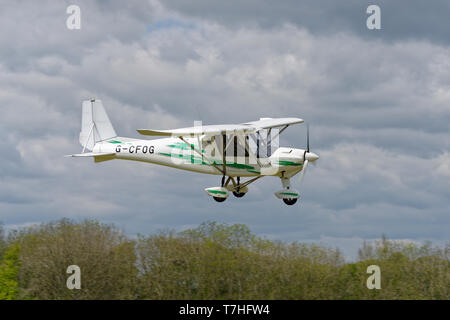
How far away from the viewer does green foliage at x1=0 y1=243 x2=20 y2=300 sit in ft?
130

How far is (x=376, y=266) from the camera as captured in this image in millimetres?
40250

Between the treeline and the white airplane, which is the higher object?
the white airplane

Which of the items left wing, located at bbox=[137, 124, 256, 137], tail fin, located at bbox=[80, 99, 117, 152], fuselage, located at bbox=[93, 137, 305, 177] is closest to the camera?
left wing, located at bbox=[137, 124, 256, 137]

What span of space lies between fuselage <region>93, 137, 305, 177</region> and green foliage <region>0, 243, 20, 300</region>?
1711cm

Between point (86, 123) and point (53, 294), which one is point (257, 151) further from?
point (53, 294)

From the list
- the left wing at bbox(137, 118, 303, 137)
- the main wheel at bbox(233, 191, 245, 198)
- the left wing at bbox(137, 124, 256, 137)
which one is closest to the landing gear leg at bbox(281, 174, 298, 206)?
the main wheel at bbox(233, 191, 245, 198)

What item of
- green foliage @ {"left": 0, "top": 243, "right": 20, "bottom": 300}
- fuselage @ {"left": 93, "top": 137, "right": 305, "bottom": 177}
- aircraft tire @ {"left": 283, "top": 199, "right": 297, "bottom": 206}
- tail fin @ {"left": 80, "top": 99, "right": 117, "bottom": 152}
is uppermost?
tail fin @ {"left": 80, "top": 99, "right": 117, "bottom": 152}

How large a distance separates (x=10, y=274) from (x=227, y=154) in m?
23.5

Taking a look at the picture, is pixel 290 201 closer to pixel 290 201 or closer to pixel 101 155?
pixel 290 201

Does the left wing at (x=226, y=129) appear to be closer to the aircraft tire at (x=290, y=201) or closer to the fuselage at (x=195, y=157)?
the fuselage at (x=195, y=157)

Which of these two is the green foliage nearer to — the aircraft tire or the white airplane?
the white airplane

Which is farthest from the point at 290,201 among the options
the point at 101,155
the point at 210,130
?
the point at 101,155

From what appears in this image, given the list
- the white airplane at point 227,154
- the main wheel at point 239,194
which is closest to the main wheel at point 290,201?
the white airplane at point 227,154

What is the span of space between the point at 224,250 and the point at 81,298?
9505mm
